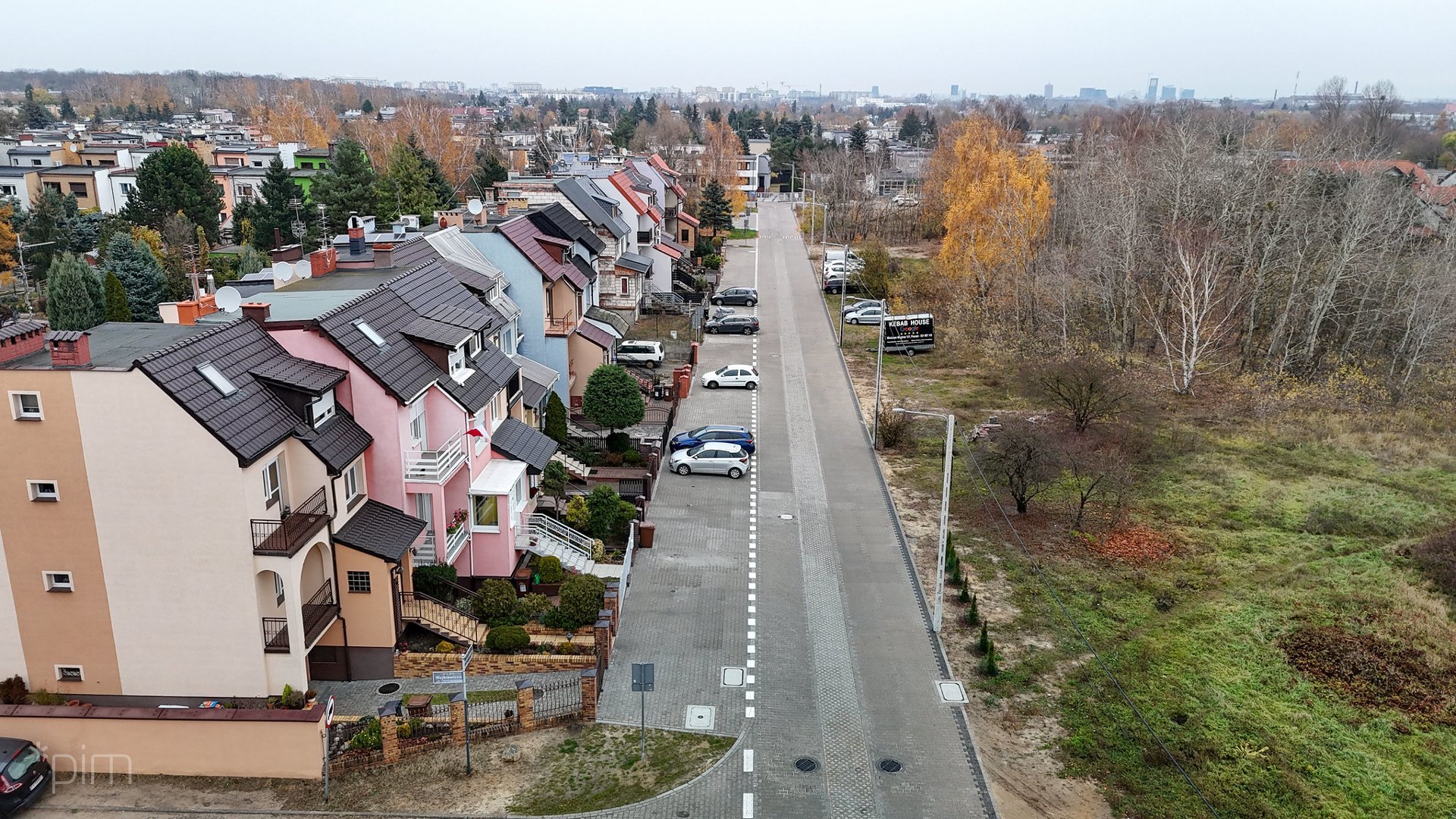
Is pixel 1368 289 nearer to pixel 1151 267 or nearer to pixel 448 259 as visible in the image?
pixel 1151 267

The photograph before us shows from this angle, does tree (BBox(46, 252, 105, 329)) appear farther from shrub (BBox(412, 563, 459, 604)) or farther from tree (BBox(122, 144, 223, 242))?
shrub (BBox(412, 563, 459, 604))

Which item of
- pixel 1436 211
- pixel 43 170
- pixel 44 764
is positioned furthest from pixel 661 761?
pixel 43 170

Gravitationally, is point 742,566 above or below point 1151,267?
below

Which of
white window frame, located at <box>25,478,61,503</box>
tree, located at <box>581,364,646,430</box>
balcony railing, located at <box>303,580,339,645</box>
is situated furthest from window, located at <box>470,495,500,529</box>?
white window frame, located at <box>25,478,61,503</box>

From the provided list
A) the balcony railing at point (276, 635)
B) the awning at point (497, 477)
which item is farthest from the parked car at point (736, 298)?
the balcony railing at point (276, 635)

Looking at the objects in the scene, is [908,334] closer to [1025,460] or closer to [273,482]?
[1025,460]

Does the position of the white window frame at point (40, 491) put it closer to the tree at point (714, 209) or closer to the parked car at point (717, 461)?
the parked car at point (717, 461)
